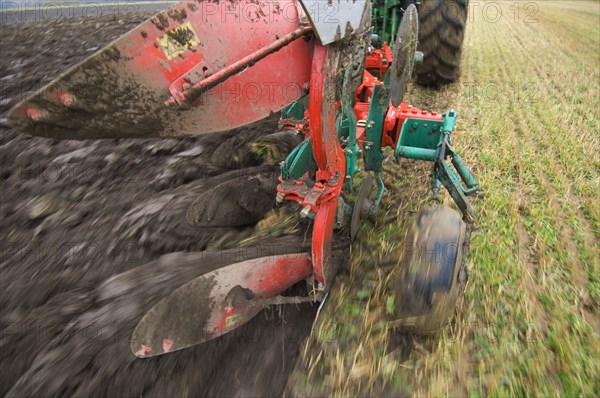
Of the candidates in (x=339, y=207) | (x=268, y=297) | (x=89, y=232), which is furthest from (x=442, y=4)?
(x=89, y=232)

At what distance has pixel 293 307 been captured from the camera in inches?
79.3

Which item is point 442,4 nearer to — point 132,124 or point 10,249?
point 132,124

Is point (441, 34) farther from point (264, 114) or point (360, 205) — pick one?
point (264, 114)

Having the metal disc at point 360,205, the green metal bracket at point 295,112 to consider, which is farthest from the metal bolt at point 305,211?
the green metal bracket at point 295,112

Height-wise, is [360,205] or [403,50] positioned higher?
[403,50]

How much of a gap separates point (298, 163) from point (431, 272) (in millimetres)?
879

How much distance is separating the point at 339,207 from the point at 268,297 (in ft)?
1.91

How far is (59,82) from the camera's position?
1223 millimetres

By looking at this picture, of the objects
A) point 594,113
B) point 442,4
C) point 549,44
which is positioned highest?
point 442,4

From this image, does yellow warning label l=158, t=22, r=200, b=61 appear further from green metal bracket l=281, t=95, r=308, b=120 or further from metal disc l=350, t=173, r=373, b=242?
green metal bracket l=281, t=95, r=308, b=120

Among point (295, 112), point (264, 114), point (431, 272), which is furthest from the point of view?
point (295, 112)

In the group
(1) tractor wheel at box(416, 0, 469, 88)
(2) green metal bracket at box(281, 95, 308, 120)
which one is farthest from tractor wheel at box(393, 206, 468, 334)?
(1) tractor wheel at box(416, 0, 469, 88)

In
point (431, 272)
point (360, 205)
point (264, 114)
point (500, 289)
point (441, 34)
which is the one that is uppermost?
point (264, 114)

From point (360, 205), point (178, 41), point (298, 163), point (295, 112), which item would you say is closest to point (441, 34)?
point (295, 112)
